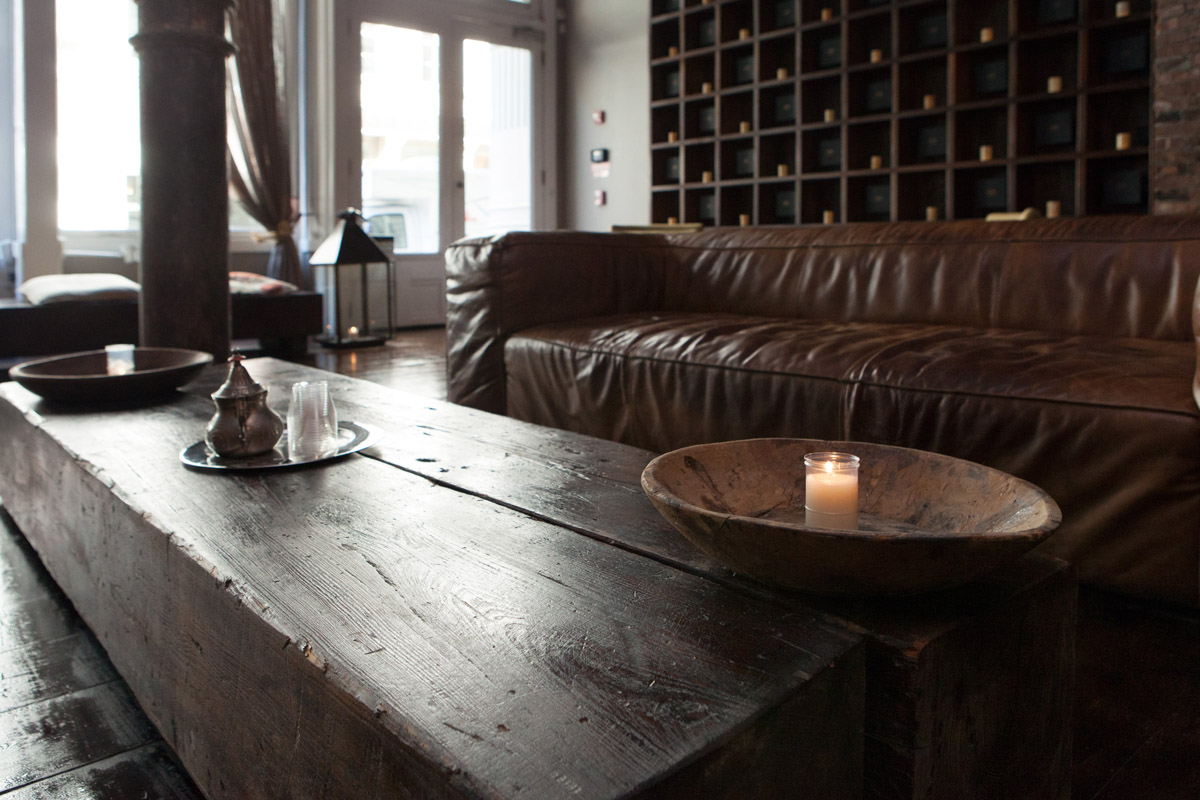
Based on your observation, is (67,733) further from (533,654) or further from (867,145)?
(867,145)

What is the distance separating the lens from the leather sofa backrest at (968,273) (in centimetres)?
209

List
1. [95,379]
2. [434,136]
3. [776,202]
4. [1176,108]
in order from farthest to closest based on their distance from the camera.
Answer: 1. [434,136]
2. [776,202]
3. [1176,108]
4. [95,379]

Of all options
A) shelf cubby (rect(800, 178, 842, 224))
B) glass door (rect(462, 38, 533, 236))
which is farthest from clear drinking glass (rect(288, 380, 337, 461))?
glass door (rect(462, 38, 533, 236))

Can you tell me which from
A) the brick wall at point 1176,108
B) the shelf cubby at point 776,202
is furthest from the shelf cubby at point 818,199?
the brick wall at point 1176,108

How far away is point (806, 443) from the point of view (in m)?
0.97

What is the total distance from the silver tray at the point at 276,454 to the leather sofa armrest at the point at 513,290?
134 cm

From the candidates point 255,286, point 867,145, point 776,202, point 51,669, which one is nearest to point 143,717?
point 51,669

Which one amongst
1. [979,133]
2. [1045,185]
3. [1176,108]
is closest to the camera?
[1176,108]

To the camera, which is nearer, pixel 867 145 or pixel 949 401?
pixel 949 401

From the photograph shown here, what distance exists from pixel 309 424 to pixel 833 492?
0.82m

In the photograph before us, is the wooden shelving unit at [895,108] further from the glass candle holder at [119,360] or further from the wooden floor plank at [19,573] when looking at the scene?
the wooden floor plank at [19,573]

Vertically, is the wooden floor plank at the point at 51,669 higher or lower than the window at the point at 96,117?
lower

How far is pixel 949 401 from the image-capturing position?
170 cm

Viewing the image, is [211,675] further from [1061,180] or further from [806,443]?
[1061,180]
